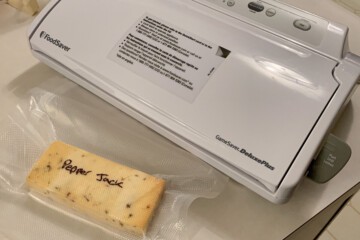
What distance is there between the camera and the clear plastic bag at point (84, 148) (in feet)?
1.38

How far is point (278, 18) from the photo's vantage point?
467 mm

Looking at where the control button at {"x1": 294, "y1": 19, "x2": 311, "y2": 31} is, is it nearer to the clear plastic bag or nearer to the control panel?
the control panel

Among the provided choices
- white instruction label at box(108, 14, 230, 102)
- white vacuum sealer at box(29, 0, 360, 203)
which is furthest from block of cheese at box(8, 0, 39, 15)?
white instruction label at box(108, 14, 230, 102)

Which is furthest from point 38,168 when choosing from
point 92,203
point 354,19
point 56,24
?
point 354,19

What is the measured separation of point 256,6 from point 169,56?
12 cm

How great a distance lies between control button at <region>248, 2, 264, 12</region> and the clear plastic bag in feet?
0.60

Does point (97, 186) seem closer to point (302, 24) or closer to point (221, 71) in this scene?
point (221, 71)

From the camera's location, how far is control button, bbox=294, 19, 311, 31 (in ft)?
1.50

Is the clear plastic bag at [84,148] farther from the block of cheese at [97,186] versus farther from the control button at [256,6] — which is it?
the control button at [256,6]

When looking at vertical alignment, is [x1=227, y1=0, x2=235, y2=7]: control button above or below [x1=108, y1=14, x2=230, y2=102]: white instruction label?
above

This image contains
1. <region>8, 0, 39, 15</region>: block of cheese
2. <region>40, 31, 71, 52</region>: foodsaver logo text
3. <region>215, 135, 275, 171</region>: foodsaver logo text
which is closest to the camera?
<region>215, 135, 275, 171</region>: foodsaver logo text

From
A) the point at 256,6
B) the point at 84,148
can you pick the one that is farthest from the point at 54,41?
the point at 256,6

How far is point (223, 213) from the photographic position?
Result: 1.41ft

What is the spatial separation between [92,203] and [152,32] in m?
0.20
